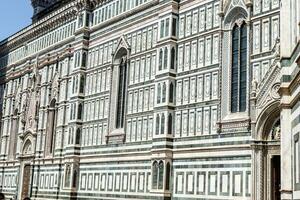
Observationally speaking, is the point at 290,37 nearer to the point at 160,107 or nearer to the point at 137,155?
the point at 160,107

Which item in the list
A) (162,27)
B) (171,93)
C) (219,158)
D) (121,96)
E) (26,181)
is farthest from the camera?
(26,181)

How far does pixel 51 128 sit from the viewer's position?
4038 cm

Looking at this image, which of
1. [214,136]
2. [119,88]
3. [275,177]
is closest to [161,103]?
[214,136]

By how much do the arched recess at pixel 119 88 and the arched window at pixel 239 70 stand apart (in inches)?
374

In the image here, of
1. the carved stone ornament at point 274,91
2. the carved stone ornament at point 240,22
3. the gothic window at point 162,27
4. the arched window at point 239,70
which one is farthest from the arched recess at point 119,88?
the carved stone ornament at point 274,91

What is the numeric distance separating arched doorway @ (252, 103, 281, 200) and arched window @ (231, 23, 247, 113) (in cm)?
225

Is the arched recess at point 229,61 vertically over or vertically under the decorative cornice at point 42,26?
under

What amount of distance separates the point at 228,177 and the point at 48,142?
814 inches

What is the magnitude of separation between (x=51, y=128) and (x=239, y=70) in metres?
20.6

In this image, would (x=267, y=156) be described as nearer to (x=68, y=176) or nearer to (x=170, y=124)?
(x=170, y=124)

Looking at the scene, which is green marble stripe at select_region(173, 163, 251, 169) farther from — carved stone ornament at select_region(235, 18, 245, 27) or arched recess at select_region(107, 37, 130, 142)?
carved stone ornament at select_region(235, 18, 245, 27)

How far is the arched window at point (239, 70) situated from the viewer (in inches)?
952

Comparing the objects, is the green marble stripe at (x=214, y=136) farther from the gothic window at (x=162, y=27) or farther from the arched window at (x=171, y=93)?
the gothic window at (x=162, y=27)

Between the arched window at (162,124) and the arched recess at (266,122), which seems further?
the arched window at (162,124)
